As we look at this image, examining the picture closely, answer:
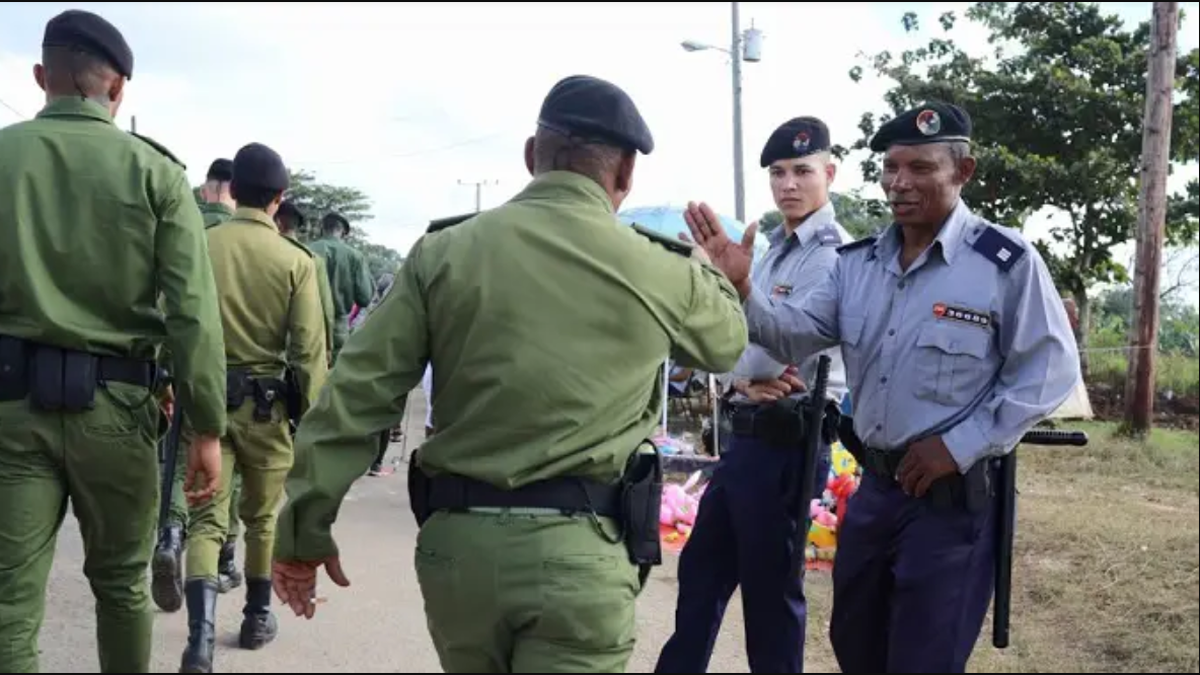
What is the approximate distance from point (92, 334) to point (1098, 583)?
5.34m

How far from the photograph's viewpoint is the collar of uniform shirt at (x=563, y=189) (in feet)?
7.84

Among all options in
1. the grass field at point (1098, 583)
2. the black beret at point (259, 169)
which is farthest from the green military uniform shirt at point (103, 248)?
the grass field at point (1098, 583)

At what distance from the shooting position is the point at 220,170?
6145mm

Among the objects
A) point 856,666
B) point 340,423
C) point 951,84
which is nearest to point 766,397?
point 856,666

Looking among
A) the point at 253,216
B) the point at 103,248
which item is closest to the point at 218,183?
the point at 253,216

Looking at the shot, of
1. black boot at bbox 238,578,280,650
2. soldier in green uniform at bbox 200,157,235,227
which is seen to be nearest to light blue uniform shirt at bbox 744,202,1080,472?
black boot at bbox 238,578,280,650

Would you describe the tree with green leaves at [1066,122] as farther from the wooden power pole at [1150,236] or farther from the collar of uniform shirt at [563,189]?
the collar of uniform shirt at [563,189]

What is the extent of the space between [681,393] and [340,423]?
10218 mm

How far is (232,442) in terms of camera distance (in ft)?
15.5

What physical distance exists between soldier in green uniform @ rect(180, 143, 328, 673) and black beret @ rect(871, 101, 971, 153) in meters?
2.73

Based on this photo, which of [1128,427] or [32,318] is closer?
[32,318]

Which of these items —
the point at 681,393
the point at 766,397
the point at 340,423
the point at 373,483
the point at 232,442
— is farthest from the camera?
the point at 681,393

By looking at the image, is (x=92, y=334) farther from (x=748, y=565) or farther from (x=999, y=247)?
(x=999, y=247)

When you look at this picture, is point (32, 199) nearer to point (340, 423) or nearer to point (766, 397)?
point (340, 423)
